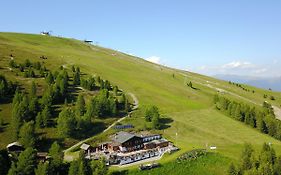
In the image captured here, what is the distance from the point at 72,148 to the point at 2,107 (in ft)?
121

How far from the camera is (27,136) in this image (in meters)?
106

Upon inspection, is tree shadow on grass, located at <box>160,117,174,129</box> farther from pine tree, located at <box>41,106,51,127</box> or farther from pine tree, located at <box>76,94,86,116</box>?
pine tree, located at <box>41,106,51,127</box>

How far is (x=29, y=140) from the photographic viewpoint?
346ft

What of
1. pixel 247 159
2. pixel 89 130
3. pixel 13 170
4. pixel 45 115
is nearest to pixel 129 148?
pixel 89 130

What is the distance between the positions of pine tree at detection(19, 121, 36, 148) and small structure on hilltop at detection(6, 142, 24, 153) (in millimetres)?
1592

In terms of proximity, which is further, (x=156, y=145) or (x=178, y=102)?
(x=178, y=102)

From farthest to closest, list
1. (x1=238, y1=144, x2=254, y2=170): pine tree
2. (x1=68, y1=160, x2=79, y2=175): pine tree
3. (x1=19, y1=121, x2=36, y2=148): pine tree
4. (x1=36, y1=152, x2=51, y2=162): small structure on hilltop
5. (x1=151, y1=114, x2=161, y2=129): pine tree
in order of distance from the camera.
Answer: (x1=151, y1=114, x2=161, y2=129): pine tree, (x1=19, y1=121, x2=36, y2=148): pine tree, (x1=36, y1=152, x2=51, y2=162): small structure on hilltop, (x1=238, y1=144, x2=254, y2=170): pine tree, (x1=68, y1=160, x2=79, y2=175): pine tree

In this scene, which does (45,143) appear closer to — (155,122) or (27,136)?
(27,136)

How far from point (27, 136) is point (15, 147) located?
469 centimetres

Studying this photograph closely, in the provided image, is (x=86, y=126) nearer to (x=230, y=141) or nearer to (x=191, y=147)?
(x=191, y=147)

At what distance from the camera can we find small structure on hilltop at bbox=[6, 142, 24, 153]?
102 meters

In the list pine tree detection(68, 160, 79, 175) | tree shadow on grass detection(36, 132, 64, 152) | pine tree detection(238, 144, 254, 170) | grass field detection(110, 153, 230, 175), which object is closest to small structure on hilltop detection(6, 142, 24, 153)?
tree shadow on grass detection(36, 132, 64, 152)

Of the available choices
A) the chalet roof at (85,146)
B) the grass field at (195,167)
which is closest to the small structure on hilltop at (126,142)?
the chalet roof at (85,146)

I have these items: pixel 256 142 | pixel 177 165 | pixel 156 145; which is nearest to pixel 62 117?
pixel 156 145
